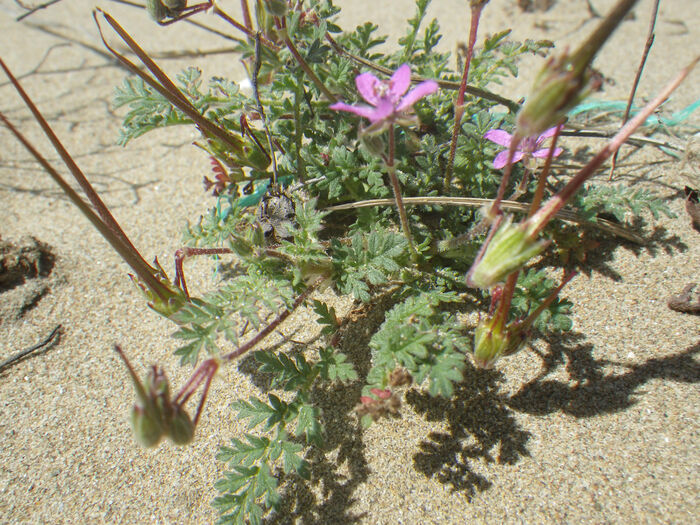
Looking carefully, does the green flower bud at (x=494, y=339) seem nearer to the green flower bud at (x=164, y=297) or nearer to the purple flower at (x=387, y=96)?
the purple flower at (x=387, y=96)

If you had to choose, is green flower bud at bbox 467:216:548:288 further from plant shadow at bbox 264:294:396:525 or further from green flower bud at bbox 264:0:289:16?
green flower bud at bbox 264:0:289:16

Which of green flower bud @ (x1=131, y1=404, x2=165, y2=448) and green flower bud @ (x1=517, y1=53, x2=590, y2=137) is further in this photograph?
green flower bud @ (x1=131, y1=404, x2=165, y2=448)

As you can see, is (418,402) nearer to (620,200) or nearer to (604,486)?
(604,486)

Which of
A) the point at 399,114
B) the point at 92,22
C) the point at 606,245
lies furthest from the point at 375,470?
the point at 92,22

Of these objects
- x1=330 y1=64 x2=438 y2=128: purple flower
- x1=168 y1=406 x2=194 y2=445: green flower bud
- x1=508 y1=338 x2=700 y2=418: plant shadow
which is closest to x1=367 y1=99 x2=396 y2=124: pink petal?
x1=330 y1=64 x2=438 y2=128: purple flower

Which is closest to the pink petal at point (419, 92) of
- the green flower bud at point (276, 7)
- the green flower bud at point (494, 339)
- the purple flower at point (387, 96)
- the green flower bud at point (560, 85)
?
the purple flower at point (387, 96)

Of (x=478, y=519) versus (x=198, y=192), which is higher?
(x=198, y=192)

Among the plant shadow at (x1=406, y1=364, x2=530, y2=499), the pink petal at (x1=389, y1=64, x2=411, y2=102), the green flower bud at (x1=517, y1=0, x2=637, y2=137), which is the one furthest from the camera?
the plant shadow at (x1=406, y1=364, x2=530, y2=499)
